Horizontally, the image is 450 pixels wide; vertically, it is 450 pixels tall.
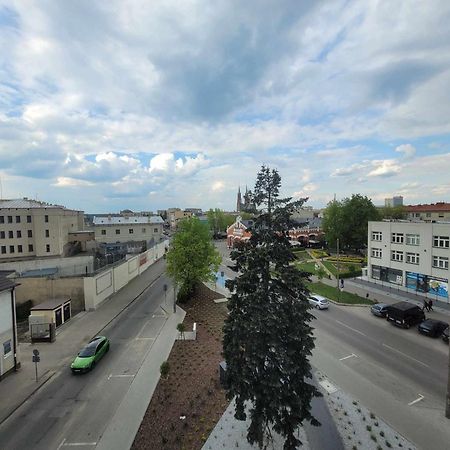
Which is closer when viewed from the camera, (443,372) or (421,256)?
(443,372)

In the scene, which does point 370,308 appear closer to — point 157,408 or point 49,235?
point 157,408

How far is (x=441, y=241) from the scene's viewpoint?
29078 millimetres

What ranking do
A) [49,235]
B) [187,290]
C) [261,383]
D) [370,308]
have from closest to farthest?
1. [261,383]
2. [370,308]
3. [187,290]
4. [49,235]

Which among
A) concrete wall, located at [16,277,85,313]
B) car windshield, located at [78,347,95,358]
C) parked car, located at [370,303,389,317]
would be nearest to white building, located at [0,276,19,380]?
car windshield, located at [78,347,95,358]

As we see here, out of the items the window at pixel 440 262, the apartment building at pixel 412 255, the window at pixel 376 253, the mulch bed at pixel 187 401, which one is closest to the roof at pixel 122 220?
the window at pixel 376 253

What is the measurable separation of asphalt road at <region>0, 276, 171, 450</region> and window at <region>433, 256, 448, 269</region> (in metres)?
27.7

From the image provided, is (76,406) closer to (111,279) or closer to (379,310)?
(111,279)

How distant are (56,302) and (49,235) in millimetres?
33297

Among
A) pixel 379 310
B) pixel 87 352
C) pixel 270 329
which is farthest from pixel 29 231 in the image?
pixel 270 329

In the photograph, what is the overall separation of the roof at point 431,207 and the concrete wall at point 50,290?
88338 millimetres

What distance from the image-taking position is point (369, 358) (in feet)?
58.2

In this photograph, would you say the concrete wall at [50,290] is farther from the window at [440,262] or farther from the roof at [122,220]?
the window at [440,262]

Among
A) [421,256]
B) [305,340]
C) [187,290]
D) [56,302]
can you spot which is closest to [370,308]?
[421,256]

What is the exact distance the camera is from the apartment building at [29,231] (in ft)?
162
